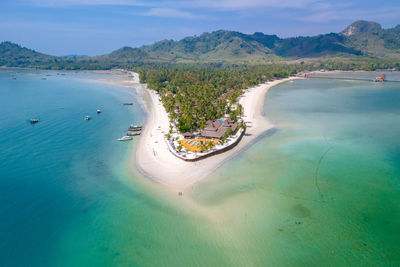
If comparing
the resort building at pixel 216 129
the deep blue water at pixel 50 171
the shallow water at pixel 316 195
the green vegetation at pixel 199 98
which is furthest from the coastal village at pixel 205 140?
the deep blue water at pixel 50 171

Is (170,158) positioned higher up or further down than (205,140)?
further down

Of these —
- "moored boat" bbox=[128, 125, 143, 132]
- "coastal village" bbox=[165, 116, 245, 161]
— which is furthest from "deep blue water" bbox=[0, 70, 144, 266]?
"coastal village" bbox=[165, 116, 245, 161]

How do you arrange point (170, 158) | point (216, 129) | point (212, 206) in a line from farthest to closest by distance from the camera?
point (216, 129), point (170, 158), point (212, 206)

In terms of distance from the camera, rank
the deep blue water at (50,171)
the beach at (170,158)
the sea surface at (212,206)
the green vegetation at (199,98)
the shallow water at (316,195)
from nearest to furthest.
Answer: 1. the sea surface at (212,206)
2. the shallow water at (316,195)
3. the deep blue water at (50,171)
4. the beach at (170,158)
5. the green vegetation at (199,98)

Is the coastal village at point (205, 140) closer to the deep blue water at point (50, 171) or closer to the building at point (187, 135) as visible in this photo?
the building at point (187, 135)

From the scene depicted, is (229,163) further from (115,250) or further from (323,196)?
(115,250)

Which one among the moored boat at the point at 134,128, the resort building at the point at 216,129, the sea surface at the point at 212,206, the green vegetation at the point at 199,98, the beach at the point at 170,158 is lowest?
the sea surface at the point at 212,206

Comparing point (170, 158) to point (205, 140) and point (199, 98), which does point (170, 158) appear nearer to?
point (205, 140)

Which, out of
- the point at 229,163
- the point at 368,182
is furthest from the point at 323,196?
the point at 229,163

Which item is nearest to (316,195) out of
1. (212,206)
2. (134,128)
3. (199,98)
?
(212,206)

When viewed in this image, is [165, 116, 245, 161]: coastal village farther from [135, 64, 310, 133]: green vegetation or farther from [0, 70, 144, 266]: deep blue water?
[0, 70, 144, 266]: deep blue water
